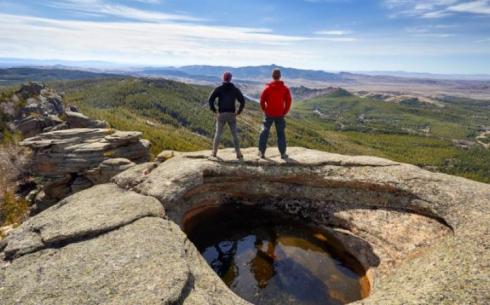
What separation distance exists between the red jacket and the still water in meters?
6.46

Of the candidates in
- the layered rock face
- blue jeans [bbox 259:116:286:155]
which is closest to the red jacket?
blue jeans [bbox 259:116:286:155]

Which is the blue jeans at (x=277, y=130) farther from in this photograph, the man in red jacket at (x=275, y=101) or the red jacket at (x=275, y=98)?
the red jacket at (x=275, y=98)

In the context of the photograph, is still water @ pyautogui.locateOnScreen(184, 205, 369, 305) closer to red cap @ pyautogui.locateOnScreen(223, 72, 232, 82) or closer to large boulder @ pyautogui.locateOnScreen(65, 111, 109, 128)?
red cap @ pyautogui.locateOnScreen(223, 72, 232, 82)

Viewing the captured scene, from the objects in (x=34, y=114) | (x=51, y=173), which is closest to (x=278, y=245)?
(x=51, y=173)

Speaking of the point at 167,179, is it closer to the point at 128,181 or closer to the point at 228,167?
the point at 128,181

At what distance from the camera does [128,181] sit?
61.7 ft

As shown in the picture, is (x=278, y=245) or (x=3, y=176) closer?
(x=278, y=245)

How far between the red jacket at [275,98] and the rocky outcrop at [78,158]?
14.4m

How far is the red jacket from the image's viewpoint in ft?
64.3

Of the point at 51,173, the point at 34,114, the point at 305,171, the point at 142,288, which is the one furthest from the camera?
the point at 34,114

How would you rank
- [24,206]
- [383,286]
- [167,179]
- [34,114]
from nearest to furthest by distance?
[383,286] < [167,179] < [24,206] < [34,114]

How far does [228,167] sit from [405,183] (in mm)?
9938

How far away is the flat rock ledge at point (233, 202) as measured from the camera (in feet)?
34.6

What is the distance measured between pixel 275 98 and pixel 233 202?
717cm
